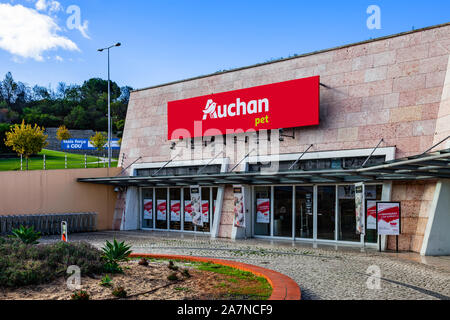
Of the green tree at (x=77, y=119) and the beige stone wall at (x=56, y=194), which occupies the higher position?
the green tree at (x=77, y=119)

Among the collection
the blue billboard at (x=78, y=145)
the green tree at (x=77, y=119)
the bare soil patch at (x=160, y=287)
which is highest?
the green tree at (x=77, y=119)

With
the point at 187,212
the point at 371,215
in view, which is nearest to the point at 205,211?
the point at 187,212

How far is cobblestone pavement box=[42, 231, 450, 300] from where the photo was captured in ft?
30.8

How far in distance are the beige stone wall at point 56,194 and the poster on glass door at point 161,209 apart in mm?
3040

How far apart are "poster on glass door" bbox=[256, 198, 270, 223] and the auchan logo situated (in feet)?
13.2

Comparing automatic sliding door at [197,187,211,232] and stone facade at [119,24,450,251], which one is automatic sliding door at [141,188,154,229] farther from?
stone facade at [119,24,450,251]

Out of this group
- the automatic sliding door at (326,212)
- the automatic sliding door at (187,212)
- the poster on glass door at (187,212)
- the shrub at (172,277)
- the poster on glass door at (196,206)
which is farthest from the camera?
the automatic sliding door at (187,212)

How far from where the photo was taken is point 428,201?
52.0ft

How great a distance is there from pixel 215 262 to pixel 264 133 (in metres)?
9.43

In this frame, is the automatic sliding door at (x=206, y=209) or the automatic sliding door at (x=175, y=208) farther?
the automatic sliding door at (x=175, y=208)

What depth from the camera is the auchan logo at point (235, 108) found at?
67.8ft

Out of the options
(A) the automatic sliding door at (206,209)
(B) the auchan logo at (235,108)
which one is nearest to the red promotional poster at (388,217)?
(B) the auchan logo at (235,108)

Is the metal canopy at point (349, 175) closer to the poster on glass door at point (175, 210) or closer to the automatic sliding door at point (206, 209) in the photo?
the automatic sliding door at point (206, 209)

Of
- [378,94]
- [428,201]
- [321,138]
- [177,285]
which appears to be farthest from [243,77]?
[177,285]
